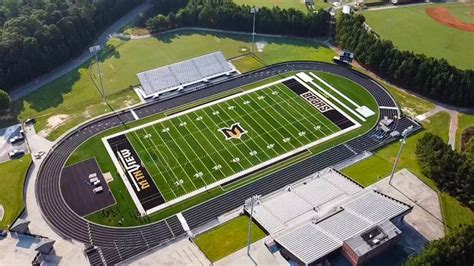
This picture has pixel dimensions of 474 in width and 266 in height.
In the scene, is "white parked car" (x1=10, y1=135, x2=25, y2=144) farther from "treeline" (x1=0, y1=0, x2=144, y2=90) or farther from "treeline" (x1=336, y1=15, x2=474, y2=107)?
"treeline" (x1=336, y1=15, x2=474, y2=107)

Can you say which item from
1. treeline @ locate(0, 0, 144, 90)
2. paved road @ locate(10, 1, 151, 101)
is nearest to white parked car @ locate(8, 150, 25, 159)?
paved road @ locate(10, 1, 151, 101)

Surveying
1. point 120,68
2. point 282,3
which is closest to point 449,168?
point 120,68

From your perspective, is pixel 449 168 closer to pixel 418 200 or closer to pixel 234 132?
pixel 418 200

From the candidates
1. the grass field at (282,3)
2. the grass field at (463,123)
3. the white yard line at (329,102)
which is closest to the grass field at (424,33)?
the grass field at (282,3)

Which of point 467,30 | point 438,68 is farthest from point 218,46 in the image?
point 467,30

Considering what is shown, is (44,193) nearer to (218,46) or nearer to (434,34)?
(218,46)
